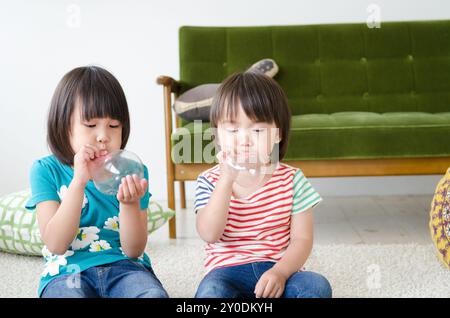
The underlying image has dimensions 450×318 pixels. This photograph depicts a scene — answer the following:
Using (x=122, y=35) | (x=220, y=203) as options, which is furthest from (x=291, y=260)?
(x=122, y=35)

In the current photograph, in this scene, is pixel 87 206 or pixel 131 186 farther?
pixel 87 206

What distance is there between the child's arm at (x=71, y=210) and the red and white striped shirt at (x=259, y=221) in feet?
0.74

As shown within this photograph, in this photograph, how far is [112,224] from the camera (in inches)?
43.5

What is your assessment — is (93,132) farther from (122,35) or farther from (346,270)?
(122,35)

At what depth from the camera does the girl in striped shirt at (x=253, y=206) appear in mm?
1002

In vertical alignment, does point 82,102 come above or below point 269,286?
above

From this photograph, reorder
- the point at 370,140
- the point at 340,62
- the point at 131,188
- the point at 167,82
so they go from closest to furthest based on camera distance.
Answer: the point at 131,188
the point at 370,140
the point at 167,82
the point at 340,62

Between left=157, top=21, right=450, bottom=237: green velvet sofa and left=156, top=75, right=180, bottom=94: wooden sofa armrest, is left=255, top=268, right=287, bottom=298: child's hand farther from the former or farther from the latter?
left=157, top=21, right=450, bottom=237: green velvet sofa

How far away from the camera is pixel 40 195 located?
1063 mm

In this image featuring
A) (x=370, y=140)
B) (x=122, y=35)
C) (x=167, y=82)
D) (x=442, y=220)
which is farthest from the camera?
(x=122, y=35)

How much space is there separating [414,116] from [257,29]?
0.83 metres

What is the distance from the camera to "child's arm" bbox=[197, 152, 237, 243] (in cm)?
100

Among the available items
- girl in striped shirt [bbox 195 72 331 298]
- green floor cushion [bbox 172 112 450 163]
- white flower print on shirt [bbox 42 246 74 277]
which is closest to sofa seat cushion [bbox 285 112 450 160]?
green floor cushion [bbox 172 112 450 163]

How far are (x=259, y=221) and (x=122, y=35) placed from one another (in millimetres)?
2024
